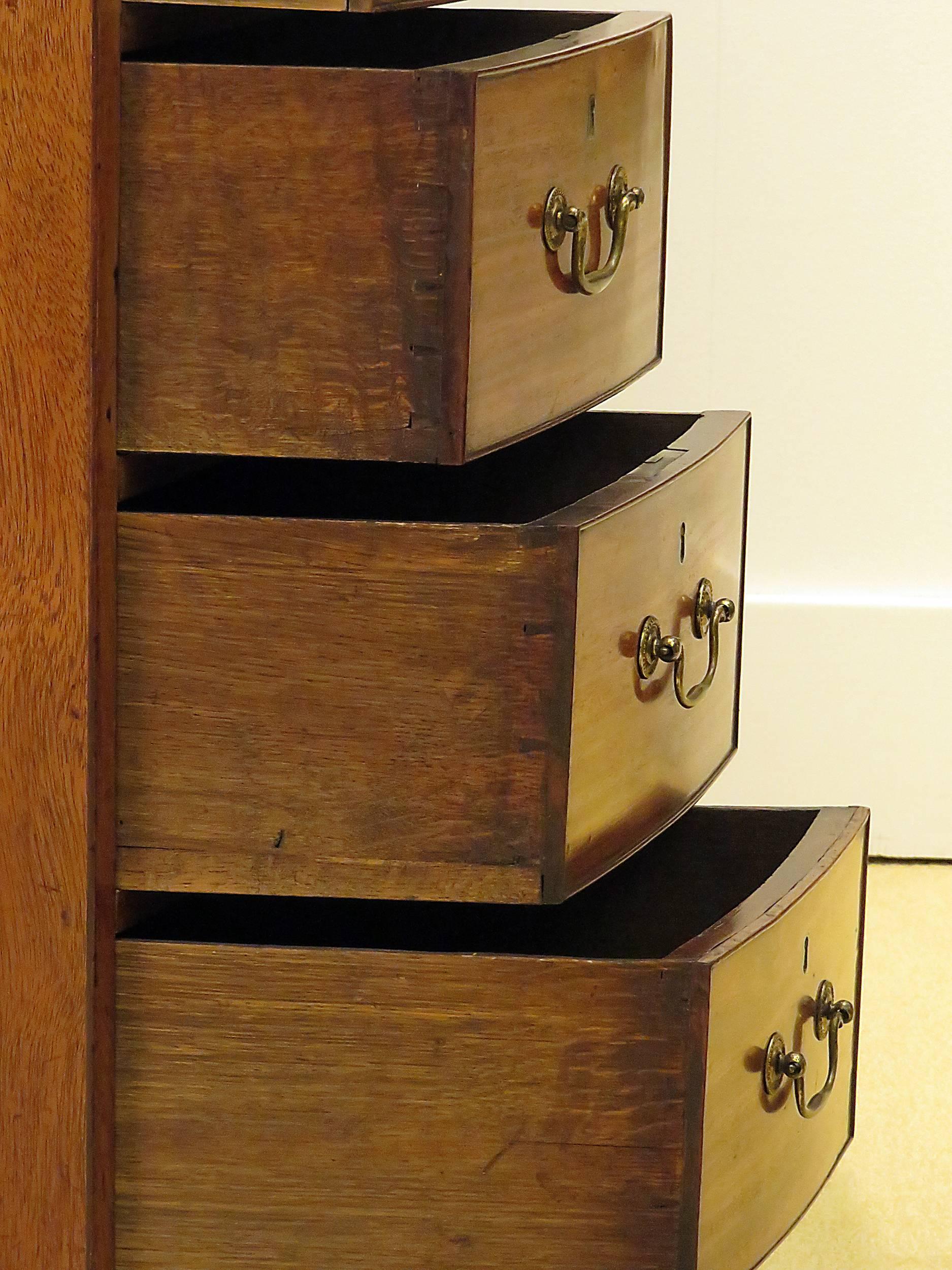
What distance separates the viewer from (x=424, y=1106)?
0.80m

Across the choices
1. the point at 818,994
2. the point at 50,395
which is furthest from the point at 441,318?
the point at 818,994

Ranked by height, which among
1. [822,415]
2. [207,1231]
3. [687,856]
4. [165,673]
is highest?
[822,415]

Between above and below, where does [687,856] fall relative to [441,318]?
below

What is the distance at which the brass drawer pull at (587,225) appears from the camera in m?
0.80

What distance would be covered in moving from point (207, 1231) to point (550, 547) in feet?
1.17

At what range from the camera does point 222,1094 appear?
0.80 m

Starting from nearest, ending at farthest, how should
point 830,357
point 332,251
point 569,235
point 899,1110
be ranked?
point 332,251 < point 569,235 < point 899,1110 < point 830,357

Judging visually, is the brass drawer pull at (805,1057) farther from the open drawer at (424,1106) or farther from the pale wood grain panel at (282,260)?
the pale wood grain panel at (282,260)

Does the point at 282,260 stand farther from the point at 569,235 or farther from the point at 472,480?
the point at 472,480

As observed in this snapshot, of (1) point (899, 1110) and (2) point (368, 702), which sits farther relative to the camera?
(1) point (899, 1110)

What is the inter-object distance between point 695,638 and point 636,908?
20cm

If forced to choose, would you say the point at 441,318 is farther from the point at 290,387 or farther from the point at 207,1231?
the point at 207,1231

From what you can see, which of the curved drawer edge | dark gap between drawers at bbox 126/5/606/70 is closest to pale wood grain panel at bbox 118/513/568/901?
the curved drawer edge

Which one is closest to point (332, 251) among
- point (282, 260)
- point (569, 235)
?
point (282, 260)
